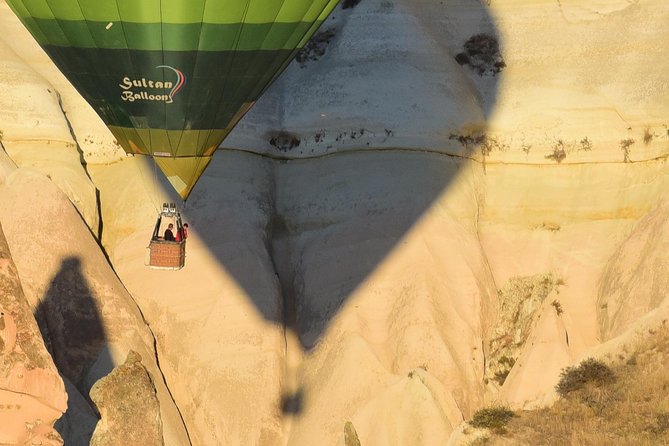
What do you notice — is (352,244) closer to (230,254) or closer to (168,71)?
(230,254)

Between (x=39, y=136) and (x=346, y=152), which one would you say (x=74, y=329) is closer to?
(x=39, y=136)

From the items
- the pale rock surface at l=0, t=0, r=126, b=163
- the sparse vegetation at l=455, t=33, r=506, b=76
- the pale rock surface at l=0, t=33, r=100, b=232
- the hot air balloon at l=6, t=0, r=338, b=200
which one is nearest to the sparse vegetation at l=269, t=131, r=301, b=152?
the pale rock surface at l=0, t=0, r=126, b=163

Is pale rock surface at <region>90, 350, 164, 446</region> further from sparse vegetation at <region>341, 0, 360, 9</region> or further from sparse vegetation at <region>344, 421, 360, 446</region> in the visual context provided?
sparse vegetation at <region>341, 0, 360, 9</region>

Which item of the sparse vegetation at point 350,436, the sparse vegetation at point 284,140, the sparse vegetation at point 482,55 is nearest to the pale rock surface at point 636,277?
the sparse vegetation at point 482,55

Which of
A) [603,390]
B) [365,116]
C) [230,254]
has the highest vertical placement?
[365,116]

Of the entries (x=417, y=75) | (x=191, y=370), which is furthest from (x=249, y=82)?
(x=417, y=75)
